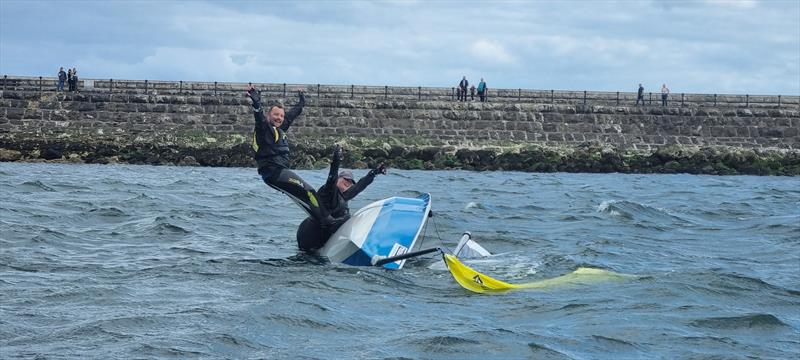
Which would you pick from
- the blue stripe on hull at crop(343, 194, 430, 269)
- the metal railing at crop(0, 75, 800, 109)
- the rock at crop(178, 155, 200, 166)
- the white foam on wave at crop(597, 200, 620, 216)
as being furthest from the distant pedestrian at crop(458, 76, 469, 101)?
the blue stripe on hull at crop(343, 194, 430, 269)

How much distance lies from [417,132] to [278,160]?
28581mm

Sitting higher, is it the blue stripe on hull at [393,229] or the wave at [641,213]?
the blue stripe on hull at [393,229]

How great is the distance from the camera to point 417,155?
38562 millimetres

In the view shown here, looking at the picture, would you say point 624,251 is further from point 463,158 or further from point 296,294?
point 463,158

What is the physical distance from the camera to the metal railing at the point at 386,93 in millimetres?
42750

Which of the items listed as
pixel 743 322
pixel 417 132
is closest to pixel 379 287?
pixel 743 322

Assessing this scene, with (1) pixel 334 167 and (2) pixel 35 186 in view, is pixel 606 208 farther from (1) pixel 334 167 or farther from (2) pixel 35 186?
(2) pixel 35 186

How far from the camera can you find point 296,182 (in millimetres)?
13062

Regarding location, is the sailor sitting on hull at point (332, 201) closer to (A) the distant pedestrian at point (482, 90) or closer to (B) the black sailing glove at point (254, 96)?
(B) the black sailing glove at point (254, 96)

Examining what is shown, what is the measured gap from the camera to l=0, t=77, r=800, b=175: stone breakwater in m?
37.8

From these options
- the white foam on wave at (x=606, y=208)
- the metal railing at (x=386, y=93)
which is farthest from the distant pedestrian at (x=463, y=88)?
the white foam on wave at (x=606, y=208)

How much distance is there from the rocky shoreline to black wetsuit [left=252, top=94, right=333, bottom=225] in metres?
22.7

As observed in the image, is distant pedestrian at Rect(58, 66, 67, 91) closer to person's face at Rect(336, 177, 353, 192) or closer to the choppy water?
the choppy water

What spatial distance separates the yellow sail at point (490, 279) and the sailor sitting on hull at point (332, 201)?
2181 mm
